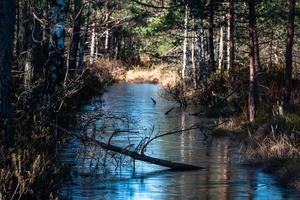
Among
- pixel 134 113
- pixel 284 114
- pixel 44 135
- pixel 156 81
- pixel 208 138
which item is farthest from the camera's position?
pixel 156 81

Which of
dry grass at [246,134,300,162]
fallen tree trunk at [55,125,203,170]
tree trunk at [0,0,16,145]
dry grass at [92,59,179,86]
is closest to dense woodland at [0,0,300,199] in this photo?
tree trunk at [0,0,16,145]

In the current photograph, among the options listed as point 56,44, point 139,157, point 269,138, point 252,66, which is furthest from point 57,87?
point 252,66

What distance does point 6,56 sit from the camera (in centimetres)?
866

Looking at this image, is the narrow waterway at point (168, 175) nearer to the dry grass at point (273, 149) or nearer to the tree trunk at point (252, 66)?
the dry grass at point (273, 149)

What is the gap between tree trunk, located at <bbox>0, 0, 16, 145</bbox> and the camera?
8.61m

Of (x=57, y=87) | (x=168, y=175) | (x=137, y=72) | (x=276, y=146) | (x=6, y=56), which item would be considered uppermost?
(x=137, y=72)

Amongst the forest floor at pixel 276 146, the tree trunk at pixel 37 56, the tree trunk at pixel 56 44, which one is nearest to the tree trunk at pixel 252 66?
the forest floor at pixel 276 146

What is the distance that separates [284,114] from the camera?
16.1 metres

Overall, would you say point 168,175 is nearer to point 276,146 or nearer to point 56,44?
point 276,146

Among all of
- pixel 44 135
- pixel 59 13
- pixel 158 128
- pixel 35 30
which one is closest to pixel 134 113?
pixel 158 128

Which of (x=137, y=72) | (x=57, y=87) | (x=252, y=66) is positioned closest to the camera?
(x=57, y=87)

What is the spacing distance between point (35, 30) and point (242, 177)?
28.2 feet

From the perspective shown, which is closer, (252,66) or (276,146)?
(276,146)

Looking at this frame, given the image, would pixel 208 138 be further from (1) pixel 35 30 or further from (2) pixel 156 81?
(2) pixel 156 81
